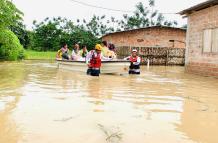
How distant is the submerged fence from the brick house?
8.64 meters

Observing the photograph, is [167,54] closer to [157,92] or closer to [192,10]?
[192,10]

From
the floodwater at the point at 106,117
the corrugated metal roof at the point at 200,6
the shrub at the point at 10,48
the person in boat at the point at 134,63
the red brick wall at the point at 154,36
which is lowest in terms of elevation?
the floodwater at the point at 106,117

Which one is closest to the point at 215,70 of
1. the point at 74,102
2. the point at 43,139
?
the point at 74,102

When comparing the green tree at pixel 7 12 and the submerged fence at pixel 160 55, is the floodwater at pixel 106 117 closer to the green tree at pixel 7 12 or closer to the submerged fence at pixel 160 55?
the green tree at pixel 7 12

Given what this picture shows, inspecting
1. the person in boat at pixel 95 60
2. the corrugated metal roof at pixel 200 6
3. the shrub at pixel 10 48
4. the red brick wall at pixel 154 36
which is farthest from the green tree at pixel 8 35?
the red brick wall at pixel 154 36

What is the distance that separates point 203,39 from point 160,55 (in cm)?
1101

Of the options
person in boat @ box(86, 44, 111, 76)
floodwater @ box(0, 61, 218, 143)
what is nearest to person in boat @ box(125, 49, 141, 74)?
person in boat @ box(86, 44, 111, 76)

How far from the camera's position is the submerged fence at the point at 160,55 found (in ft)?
90.9

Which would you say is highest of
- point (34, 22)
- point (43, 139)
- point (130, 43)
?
point (34, 22)

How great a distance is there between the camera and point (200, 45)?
1733 centimetres

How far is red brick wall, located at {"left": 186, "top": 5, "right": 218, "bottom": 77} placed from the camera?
1598 cm

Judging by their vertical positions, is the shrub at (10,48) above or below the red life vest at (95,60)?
above

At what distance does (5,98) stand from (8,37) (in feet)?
63.4

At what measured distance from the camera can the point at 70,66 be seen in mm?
18156
